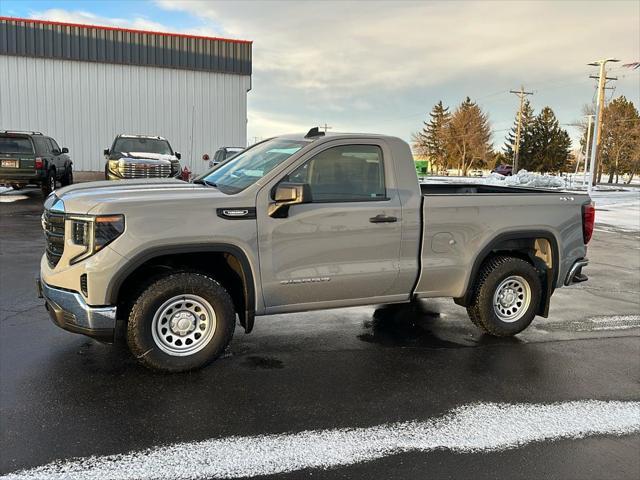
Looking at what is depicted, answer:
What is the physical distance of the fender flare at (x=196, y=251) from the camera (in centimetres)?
403

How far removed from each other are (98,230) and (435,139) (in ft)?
299

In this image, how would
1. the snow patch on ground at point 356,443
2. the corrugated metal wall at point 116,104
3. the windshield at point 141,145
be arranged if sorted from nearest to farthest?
the snow patch on ground at point 356,443 → the windshield at point 141,145 → the corrugated metal wall at point 116,104

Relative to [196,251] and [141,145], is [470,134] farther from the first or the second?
[196,251]

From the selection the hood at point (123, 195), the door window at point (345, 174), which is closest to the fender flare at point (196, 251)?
the hood at point (123, 195)

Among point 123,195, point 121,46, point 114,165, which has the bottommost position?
point 123,195

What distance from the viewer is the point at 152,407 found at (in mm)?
3822

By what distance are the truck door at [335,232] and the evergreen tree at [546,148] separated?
245 ft

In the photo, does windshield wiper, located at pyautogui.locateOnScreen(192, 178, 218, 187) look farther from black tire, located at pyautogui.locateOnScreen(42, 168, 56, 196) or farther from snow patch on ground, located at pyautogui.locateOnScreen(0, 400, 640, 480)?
black tire, located at pyautogui.locateOnScreen(42, 168, 56, 196)

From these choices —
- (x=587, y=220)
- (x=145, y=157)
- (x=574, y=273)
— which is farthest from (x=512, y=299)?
(x=145, y=157)

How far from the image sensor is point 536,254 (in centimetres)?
579

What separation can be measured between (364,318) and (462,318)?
1.15m

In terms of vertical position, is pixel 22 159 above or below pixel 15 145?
below

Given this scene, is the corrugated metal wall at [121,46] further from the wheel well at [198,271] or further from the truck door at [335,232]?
the wheel well at [198,271]

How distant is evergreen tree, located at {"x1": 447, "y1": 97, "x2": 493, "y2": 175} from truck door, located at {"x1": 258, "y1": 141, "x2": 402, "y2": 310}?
79.6m
